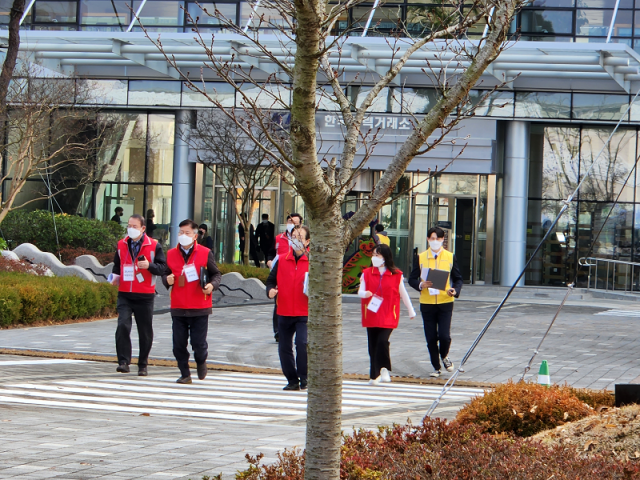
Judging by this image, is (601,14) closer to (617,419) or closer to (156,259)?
(156,259)

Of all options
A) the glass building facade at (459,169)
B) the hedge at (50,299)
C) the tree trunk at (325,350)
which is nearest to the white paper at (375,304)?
the tree trunk at (325,350)

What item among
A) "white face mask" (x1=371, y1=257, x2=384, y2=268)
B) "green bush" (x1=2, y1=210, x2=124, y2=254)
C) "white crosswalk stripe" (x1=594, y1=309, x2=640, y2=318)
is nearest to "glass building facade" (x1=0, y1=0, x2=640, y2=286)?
"green bush" (x1=2, y1=210, x2=124, y2=254)

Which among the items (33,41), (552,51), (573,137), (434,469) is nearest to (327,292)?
(434,469)

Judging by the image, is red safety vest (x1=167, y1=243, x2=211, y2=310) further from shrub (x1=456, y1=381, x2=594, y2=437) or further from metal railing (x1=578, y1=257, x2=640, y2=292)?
metal railing (x1=578, y1=257, x2=640, y2=292)

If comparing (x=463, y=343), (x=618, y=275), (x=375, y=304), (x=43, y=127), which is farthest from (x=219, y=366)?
(x=618, y=275)

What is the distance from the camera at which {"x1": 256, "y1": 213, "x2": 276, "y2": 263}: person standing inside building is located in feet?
92.9

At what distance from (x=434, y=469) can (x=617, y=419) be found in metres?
2.00

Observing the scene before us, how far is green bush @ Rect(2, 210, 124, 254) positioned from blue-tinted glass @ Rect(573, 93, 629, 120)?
48.0 ft

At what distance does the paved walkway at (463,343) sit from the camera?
1211 centimetres

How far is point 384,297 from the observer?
10.8 meters

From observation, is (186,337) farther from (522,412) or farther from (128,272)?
(522,412)

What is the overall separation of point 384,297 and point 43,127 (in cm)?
1679

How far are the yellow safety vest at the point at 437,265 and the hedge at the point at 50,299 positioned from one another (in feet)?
24.4

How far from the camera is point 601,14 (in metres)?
29.2
